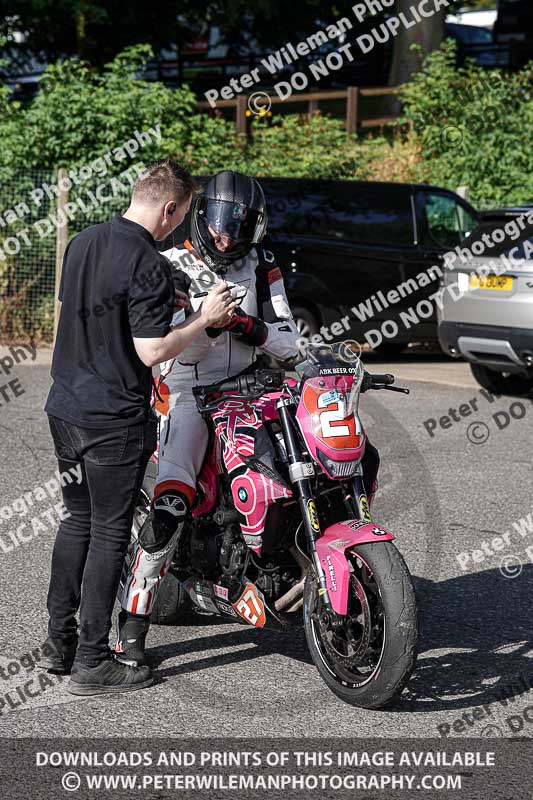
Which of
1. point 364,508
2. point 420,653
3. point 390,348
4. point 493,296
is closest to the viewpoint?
point 364,508

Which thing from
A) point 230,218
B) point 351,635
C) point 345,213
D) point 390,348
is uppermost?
point 230,218

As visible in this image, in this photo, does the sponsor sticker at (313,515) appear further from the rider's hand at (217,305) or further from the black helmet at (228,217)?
the black helmet at (228,217)

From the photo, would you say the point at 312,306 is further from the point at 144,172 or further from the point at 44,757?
the point at 44,757

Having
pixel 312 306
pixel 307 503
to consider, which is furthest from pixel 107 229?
pixel 312 306

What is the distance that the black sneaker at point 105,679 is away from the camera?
4500mm

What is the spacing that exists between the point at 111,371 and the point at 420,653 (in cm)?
179

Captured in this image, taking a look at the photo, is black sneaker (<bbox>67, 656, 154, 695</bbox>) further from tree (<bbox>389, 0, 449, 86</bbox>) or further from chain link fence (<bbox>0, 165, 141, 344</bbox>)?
tree (<bbox>389, 0, 449, 86</bbox>)

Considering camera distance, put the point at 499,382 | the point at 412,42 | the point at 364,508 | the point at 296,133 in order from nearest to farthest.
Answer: the point at 364,508 < the point at 499,382 < the point at 296,133 < the point at 412,42

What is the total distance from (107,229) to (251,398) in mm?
826

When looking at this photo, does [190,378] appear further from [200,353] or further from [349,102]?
[349,102]

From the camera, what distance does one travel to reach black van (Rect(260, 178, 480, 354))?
13.6m

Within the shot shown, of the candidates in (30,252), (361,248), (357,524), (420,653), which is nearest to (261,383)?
(357,524)

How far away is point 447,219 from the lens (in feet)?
48.2

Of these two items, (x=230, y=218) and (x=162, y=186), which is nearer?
(x=162, y=186)
